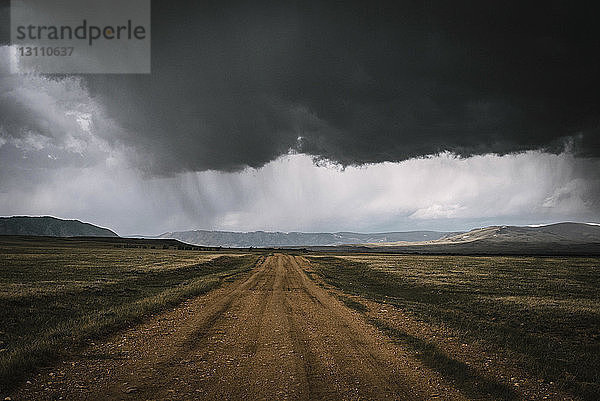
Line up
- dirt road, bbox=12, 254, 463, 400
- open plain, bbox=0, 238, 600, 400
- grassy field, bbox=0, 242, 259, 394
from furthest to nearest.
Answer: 1. grassy field, bbox=0, 242, 259, 394
2. open plain, bbox=0, 238, 600, 400
3. dirt road, bbox=12, 254, 463, 400

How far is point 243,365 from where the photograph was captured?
970 cm

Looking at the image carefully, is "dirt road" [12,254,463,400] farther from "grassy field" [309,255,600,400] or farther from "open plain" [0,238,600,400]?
"grassy field" [309,255,600,400]

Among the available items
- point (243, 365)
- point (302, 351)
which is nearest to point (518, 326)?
point (302, 351)

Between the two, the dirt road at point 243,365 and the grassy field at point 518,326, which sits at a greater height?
the dirt road at point 243,365

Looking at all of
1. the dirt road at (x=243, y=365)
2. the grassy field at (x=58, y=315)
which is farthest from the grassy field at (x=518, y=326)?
the grassy field at (x=58, y=315)

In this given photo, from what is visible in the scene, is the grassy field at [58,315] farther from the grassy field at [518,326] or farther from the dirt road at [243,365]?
the grassy field at [518,326]

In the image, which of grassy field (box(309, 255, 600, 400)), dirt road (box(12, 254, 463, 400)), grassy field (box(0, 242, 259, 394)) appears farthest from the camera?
grassy field (box(309, 255, 600, 400))

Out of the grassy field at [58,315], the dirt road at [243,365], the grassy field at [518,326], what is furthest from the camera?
the grassy field at [518,326]

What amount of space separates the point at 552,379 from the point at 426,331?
199 inches

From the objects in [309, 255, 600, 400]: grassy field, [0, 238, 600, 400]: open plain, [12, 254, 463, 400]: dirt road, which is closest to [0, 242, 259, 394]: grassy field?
[0, 238, 600, 400]: open plain

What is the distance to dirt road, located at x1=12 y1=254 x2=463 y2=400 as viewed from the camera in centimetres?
802

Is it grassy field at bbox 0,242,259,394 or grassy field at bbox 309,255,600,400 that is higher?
grassy field at bbox 0,242,259,394

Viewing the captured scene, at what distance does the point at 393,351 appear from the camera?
1130 cm

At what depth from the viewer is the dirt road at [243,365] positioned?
8016 mm
